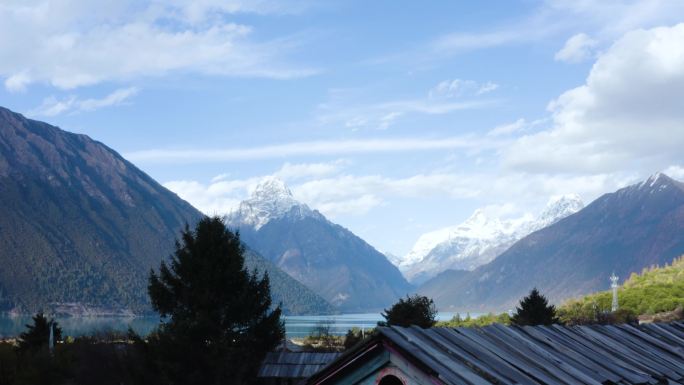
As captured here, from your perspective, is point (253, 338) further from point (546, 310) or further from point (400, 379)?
point (546, 310)

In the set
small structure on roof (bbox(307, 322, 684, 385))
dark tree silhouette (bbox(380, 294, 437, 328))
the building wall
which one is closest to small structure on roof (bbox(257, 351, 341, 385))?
small structure on roof (bbox(307, 322, 684, 385))

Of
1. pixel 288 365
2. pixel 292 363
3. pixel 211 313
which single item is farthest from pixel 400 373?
pixel 211 313

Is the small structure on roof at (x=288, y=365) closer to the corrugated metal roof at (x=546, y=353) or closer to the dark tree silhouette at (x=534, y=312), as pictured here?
the corrugated metal roof at (x=546, y=353)

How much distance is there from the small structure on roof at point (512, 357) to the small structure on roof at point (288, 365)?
19680 millimetres

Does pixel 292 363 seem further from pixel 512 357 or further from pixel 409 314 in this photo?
pixel 409 314

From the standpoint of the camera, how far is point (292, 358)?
1593 inches

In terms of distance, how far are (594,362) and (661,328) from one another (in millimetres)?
7467

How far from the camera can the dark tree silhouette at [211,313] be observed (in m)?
41.4

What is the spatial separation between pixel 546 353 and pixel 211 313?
1213 inches

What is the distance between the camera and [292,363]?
40094 mm

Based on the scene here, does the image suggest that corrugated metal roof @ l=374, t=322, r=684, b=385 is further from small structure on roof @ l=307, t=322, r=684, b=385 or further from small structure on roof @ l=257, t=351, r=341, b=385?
small structure on roof @ l=257, t=351, r=341, b=385

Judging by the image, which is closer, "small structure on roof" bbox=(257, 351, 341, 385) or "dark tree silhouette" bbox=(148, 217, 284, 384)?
"small structure on roof" bbox=(257, 351, 341, 385)

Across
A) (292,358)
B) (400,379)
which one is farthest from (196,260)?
(400,379)

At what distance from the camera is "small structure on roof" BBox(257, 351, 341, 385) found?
1535 inches
